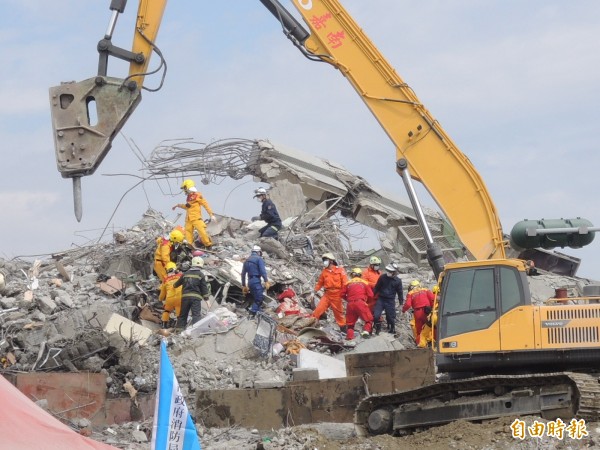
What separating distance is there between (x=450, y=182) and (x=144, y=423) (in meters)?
4.96

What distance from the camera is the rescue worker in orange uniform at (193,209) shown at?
69.9 feet

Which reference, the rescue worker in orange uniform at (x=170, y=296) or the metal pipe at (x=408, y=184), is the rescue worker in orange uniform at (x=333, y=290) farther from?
the metal pipe at (x=408, y=184)

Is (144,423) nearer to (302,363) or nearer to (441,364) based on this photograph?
(302,363)

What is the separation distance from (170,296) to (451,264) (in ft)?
23.4

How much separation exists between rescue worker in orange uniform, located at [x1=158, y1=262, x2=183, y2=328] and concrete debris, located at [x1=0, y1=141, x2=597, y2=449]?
0.75 ft

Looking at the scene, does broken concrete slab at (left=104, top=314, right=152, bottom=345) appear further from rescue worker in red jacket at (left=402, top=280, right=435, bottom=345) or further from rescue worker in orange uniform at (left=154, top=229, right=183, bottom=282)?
rescue worker in red jacket at (left=402, top=280, right=435, bottom=345)

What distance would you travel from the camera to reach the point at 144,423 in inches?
592

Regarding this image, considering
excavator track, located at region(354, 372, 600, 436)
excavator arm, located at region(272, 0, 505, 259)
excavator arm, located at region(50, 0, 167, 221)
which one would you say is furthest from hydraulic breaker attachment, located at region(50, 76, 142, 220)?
excavator track, located at region(354, 372, 600, 436)

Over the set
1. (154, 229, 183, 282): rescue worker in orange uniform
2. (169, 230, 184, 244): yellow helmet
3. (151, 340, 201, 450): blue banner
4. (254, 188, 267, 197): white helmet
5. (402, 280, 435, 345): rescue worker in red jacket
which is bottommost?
(151, 340, 201, 450): blue banner

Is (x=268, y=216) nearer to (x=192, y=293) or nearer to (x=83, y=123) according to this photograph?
(x=192, y=293)

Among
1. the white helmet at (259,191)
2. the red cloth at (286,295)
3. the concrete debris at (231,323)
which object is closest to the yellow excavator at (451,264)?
the concrete debris at (231,323)

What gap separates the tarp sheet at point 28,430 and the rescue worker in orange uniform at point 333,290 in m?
10.1

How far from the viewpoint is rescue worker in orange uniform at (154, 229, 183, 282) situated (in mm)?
20359

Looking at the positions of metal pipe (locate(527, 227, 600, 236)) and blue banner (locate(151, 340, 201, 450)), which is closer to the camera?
blue banner (locate(151, 340, 201, 450))
